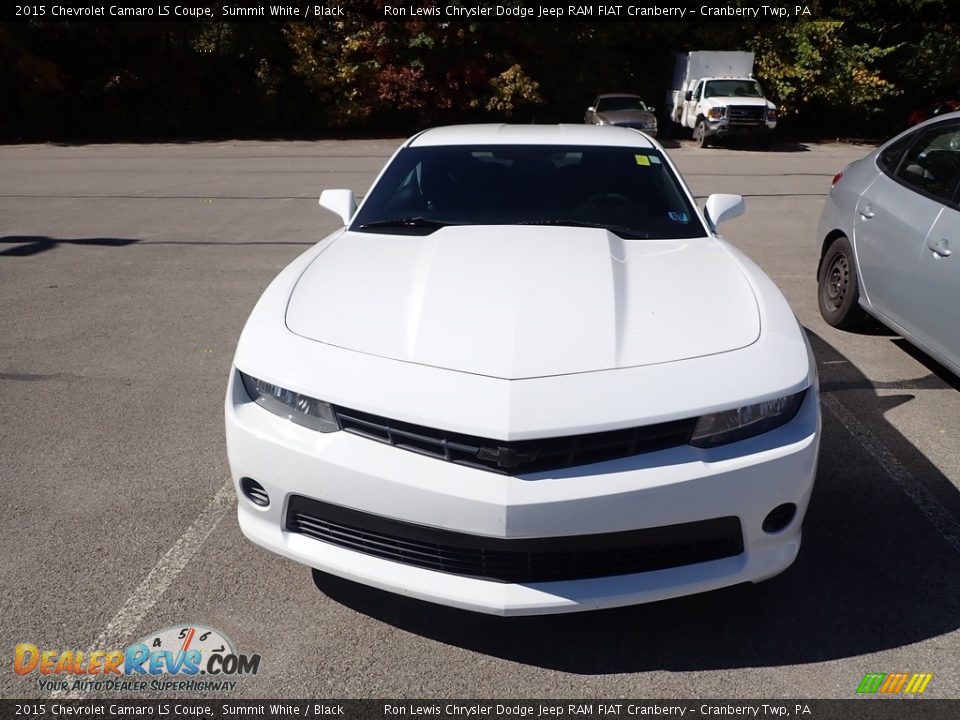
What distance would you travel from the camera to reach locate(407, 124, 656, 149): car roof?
4.34 metres

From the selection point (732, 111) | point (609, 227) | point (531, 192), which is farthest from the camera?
point (732, 111)

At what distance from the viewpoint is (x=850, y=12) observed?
2508 centimetres

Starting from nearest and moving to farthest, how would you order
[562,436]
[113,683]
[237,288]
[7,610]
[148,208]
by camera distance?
1. [562,436]
2. [113,683]
3. [7,610]
4. [237,288]
5. [148,208]

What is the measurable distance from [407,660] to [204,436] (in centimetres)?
207

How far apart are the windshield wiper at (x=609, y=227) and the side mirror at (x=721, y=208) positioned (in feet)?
1.93

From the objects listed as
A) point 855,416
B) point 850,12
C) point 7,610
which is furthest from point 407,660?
point 850,12

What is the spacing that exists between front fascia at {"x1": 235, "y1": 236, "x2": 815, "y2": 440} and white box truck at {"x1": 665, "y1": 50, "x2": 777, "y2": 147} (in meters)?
19.6

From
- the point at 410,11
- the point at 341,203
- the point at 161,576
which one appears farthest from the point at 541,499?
the point at 410,11

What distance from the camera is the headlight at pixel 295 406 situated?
2559 millimetres

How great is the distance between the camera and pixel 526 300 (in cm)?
291

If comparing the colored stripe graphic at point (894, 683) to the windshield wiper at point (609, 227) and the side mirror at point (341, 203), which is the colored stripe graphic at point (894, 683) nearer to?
the windshield wiper at point (609, 227)

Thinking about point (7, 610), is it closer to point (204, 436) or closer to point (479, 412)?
point (204, 436)

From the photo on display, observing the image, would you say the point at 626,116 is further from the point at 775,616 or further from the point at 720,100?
the point at 775,616

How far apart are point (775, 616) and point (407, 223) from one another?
91.5 inches
